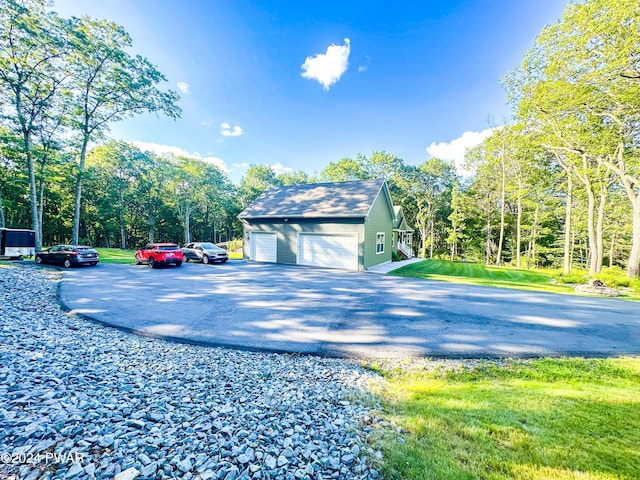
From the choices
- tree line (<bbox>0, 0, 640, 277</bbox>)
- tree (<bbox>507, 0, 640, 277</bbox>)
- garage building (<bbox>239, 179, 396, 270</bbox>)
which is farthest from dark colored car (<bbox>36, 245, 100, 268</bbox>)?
Answer: tree (<bbox>507, 0, 640, 277</bbox>)

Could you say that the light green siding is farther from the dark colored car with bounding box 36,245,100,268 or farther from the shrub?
the dark colored car with bounding box 36,245,100,268

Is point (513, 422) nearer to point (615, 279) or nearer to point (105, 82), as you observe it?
point (615, 279)

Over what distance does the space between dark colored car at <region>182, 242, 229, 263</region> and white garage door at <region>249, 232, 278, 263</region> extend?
213 cm

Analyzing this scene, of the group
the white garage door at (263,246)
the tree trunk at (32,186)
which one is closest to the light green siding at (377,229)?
the white garage door at (263,246)

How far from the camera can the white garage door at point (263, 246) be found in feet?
54.8

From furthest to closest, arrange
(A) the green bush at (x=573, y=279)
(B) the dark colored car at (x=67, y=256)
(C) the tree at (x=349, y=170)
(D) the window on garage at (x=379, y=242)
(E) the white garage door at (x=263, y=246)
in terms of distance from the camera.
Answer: (C) the tree at (x=349, y=170), (E) the white garage door at (x=263, y=246), (D) the window on garage at (x=379, y=242), (B) the dark colored car at (x=67, y=256), (A) the green bush at (x=573, y=279)

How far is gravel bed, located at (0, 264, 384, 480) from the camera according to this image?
1910mm

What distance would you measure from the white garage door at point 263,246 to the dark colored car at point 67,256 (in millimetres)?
8925

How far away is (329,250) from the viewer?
14.9 meters

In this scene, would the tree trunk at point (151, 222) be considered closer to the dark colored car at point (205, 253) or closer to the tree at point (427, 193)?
the dark colored car at point (205, 253)

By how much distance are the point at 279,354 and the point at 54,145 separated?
23.2m

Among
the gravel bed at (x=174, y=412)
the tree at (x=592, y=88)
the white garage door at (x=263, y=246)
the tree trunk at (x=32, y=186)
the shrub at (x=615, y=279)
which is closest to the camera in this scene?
the gravel bed at (x=174, y=412)

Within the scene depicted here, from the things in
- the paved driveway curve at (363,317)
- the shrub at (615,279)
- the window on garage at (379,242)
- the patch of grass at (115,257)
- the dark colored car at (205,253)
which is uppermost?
the window on garage at (379,242)

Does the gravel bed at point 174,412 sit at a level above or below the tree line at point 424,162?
below
